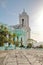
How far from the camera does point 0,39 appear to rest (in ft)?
89.2

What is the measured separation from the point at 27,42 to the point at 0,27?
1404 cm

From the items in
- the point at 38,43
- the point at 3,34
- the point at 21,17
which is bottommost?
the point at 38,43

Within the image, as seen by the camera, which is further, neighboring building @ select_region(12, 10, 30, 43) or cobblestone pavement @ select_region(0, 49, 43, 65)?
neighboring building @ select_region(12, 10, 30, 43)

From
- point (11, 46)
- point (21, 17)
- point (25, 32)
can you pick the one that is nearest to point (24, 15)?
point (21, 17)

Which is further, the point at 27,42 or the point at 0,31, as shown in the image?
the point at 27,42

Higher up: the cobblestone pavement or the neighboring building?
the neighboring building

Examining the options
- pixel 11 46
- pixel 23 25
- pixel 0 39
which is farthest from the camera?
pixel 23 25

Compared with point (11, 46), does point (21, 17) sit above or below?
above

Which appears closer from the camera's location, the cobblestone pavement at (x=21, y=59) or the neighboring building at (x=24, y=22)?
Result: the cobblestone pavement at (x=21, y=59)

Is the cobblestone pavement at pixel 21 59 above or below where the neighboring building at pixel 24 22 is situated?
below

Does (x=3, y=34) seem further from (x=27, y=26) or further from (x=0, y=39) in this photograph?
(x=27, y=26)

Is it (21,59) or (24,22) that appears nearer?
(21,59)

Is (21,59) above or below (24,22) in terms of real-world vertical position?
below

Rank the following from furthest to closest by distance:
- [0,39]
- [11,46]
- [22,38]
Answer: [22,38]
[11,46]
[0,39]
